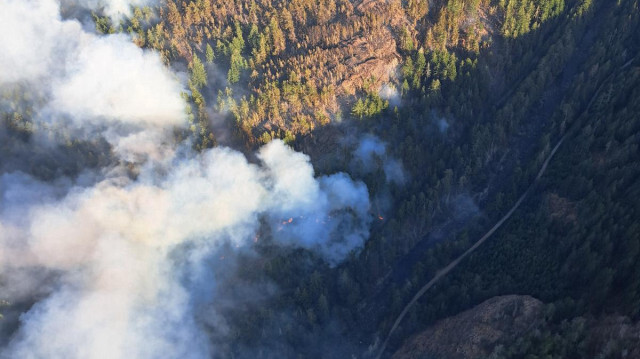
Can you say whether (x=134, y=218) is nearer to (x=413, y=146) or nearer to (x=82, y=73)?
(x=82, y=73)

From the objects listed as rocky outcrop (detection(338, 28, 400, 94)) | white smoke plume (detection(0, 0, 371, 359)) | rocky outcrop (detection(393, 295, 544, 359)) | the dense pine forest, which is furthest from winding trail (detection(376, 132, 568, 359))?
rocky outcrop (detection(338, 28, 400, 94))

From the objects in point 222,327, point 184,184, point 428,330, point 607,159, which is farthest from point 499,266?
point 184,184

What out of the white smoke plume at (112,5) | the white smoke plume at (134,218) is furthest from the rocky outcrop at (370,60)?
the white smoke plume at (112,5)

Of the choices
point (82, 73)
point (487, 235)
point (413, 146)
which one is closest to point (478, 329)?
point (487, 235)

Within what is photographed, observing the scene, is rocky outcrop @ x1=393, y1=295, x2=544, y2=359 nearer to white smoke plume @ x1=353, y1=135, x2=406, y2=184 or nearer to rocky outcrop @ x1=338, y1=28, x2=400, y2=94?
white smoke plume @ x1=353, y1=135, x2=406, y2=184

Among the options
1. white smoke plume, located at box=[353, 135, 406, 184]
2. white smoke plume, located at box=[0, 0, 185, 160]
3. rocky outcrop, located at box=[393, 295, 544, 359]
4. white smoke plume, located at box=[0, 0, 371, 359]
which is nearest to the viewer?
rocky outcrop, located at box=[393, 295, 544, 359]

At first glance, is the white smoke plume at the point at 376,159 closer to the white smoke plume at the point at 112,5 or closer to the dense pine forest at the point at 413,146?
the dense pine forest at the point at 413,146
